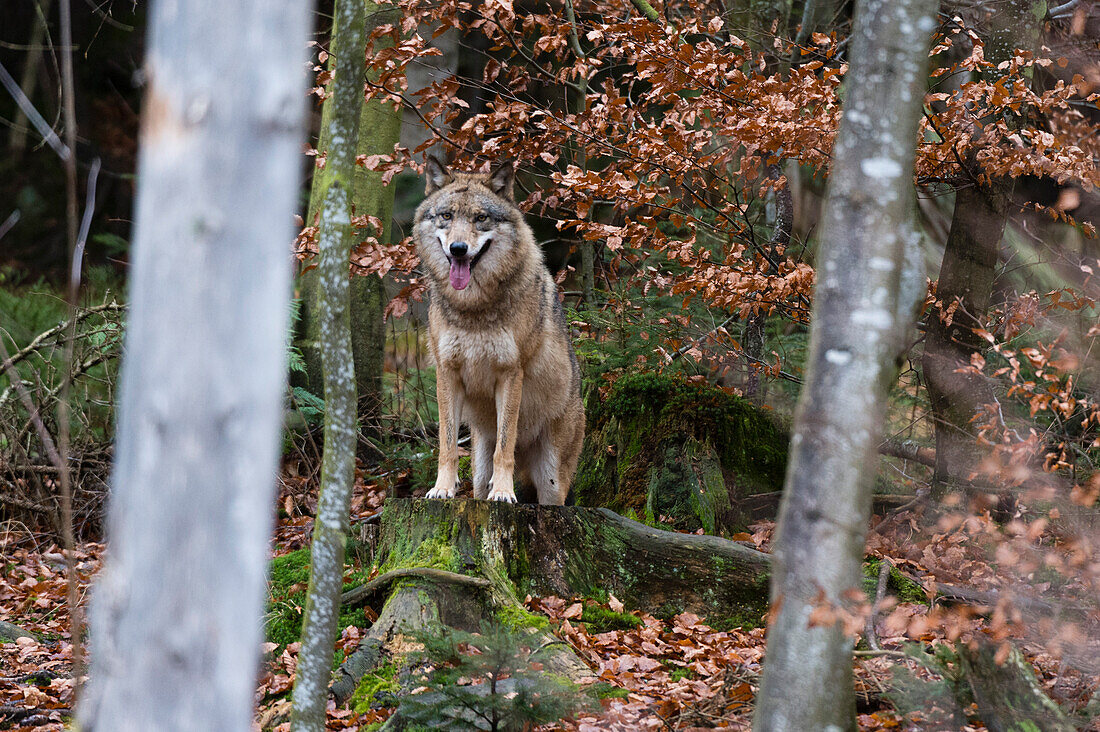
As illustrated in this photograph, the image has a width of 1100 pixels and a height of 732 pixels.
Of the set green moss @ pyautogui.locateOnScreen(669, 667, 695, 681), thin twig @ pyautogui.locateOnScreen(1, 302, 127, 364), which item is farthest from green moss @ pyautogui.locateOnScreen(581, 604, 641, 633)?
thin twig @ pyautogui.locateOnScreen(1, 302, 127, 364)

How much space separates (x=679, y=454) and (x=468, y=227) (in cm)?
280

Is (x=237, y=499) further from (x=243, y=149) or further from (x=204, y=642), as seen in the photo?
(x=243, y=149)

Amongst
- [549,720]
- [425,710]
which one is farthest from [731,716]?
[425,710]

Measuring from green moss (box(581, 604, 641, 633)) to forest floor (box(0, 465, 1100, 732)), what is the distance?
52 millimetres

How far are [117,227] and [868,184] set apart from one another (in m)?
17.2

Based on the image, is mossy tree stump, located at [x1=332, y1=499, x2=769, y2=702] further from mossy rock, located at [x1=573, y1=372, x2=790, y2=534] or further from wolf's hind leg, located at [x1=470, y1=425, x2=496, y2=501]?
mossy rock, located at [x1=573, y1=372, x2=790, y2=534]

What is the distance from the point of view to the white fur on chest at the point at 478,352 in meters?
6.07

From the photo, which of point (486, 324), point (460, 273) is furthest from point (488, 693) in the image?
point (460, 273)

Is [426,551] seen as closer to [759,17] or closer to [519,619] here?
[519,619]

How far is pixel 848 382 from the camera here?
2.69 meters

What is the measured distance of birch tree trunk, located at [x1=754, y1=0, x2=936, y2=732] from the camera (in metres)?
2.68

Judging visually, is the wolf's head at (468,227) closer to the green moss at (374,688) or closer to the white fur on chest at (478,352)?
Answer: the white fur on chest at (478,352)

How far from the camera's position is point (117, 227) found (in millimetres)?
16766

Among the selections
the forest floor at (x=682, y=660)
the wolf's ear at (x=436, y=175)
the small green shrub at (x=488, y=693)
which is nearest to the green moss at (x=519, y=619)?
the forest floor at (x=682, y=660)
